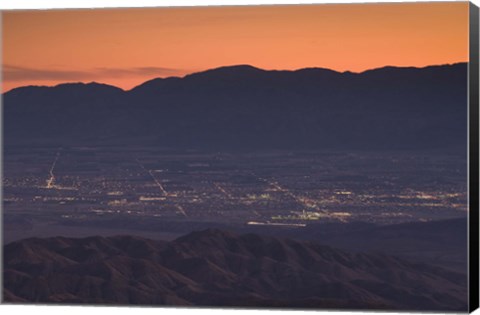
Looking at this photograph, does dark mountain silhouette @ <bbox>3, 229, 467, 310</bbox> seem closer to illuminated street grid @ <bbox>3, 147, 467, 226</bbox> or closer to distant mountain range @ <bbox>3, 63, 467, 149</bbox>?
illuminated street grid @ <bbox>3, 147, 467, 226</bbox>

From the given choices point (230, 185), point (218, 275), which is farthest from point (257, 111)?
point (218, 275)

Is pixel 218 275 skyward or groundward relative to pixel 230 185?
groundward

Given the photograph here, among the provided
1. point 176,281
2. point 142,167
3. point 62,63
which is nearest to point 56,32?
point 62,63

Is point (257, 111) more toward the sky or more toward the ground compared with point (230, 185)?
more toward the sky

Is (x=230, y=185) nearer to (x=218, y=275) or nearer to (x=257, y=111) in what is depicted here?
(x=257, y=111)

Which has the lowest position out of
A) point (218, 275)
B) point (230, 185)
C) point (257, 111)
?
point (218, 275)

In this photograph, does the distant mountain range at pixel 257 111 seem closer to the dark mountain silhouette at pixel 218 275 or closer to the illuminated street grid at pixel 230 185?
the illuminated street grid at pixel 230 185
